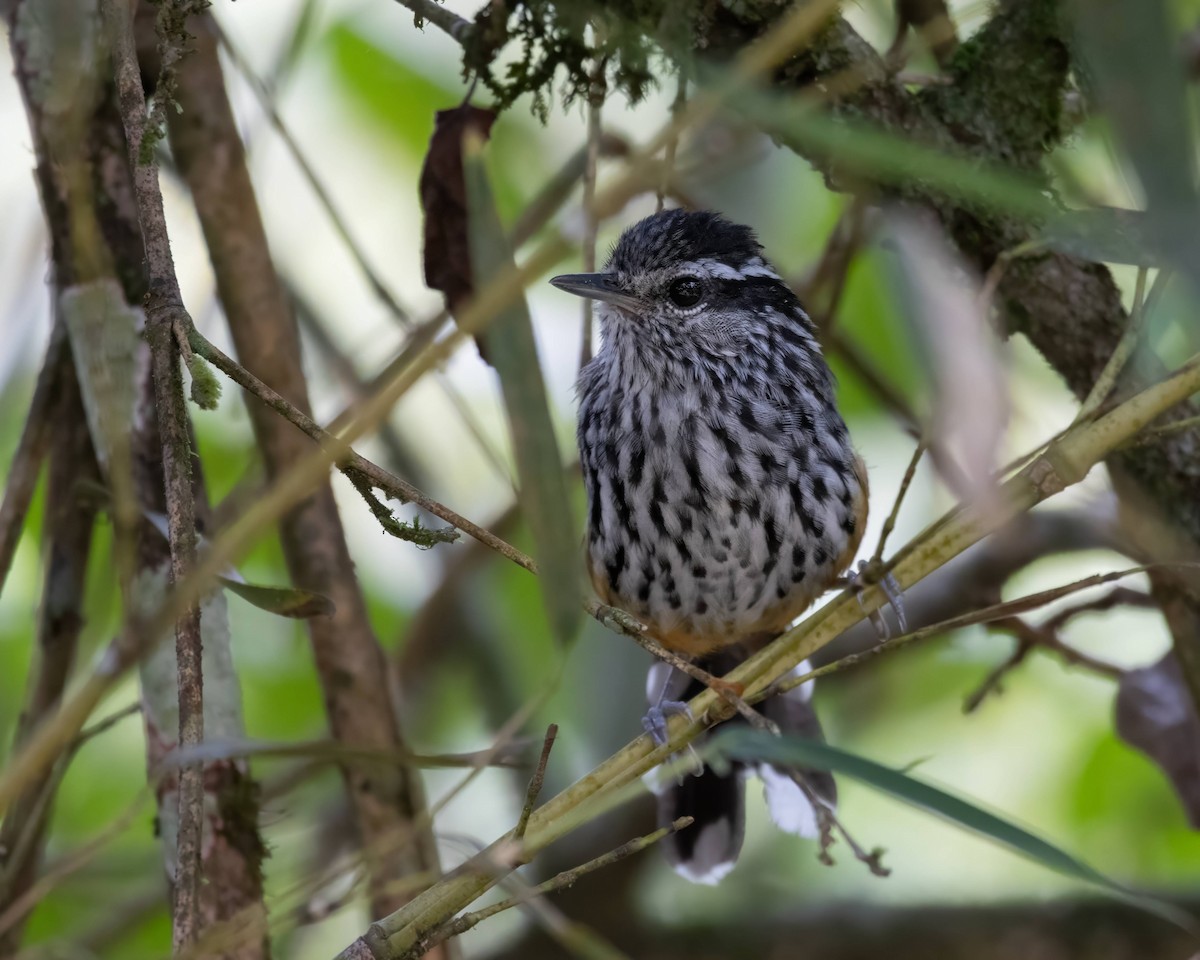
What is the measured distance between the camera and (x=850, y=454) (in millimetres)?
3754

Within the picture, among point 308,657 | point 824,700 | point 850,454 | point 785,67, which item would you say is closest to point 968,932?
point 824,700

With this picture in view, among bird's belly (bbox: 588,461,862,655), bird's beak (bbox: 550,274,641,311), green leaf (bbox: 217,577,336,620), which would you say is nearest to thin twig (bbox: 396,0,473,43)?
bird's beak (bbox: 550,274,641,311)

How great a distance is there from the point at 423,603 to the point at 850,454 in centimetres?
177

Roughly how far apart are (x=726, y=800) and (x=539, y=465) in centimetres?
250

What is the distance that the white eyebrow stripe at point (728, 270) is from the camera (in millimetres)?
3975

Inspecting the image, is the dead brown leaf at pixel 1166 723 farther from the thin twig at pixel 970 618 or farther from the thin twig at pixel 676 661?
the thin twig at pixel 676 661

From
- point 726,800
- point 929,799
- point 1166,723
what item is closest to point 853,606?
point 929,799

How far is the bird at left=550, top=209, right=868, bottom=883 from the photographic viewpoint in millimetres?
3635

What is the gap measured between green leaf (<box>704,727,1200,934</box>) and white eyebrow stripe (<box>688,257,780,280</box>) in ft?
6.74

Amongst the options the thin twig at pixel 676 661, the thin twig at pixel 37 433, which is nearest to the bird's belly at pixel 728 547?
the thin twig at pixel 676 661

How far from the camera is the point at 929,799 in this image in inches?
80.5

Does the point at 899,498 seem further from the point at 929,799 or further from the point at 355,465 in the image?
the point at 355,465

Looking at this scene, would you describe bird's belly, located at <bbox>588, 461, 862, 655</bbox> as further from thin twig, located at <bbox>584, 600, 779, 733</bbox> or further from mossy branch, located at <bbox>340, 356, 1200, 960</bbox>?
mossy branch, located at <bbox>340, 356, 1200, 960</bbox>

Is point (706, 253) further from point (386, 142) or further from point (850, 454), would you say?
point (386, 142)
